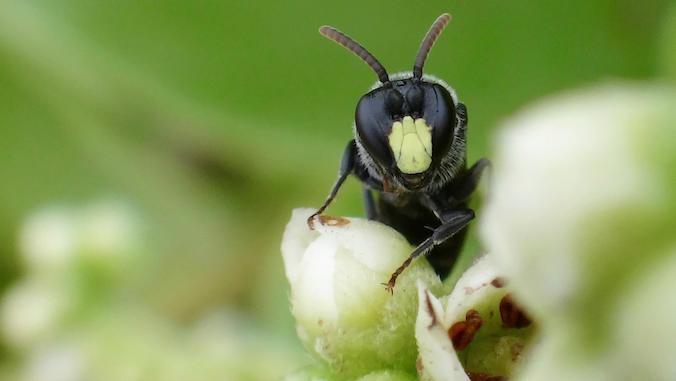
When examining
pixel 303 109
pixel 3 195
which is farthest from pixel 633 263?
pixel 3 195

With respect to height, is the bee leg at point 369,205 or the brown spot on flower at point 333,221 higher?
the bee leg at point 369,205

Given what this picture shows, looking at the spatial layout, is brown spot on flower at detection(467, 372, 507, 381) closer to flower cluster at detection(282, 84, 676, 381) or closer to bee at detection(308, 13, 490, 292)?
bee at detection(308, 13, 490, 292)

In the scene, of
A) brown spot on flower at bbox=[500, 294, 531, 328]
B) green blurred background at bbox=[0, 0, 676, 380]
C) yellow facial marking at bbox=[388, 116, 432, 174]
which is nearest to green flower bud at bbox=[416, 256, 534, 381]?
brown spot on flower at bbox=[500, 294, 531, 328]

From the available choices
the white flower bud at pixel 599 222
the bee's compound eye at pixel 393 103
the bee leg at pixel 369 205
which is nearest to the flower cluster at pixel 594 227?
the white flower bud at pixel 599 222

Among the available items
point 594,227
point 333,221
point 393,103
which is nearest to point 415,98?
point 393,103

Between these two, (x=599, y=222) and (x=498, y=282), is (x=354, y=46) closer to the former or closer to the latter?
(x=498, y=282)

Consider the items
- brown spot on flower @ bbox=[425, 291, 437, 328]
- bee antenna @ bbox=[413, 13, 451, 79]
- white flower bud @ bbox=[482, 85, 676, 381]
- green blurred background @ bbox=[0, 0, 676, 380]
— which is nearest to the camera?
white flower bud @ bbox=[482, 85, 676, 381]

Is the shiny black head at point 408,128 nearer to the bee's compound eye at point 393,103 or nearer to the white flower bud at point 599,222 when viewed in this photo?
the bee's compound eye at point 393,103
